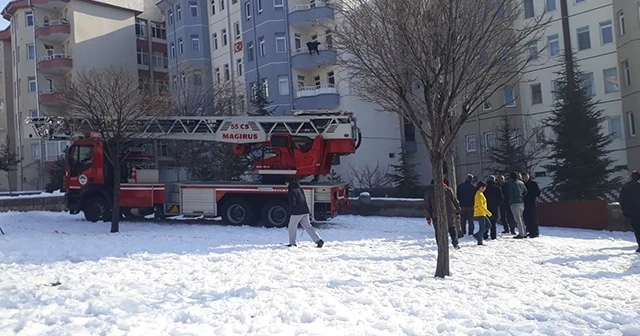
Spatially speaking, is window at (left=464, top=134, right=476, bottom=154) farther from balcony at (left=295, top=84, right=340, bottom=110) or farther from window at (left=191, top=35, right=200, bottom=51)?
window at (left=191, top=35, right=200, bottom=51)

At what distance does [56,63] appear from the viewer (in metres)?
49.7

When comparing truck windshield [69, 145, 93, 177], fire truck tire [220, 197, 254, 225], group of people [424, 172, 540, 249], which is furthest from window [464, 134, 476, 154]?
truck windshield [69, 145, 93, 177]

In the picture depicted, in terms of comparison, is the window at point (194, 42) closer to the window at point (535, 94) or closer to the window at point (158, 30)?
the window at point (158, 30)

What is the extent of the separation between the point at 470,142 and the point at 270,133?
23889 millimetres

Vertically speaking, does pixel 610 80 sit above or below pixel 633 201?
above

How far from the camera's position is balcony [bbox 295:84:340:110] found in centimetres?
3853

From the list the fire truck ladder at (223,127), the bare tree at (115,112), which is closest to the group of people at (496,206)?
the fire truck ladder at (223,127)

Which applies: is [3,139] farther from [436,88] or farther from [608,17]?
[436,88]

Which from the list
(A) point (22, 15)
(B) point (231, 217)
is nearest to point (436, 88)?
(B) point (231, 217)

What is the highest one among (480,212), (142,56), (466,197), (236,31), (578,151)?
(142,56)

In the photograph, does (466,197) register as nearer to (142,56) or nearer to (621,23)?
(621,23)

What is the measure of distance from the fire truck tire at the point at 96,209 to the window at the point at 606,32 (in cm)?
3013

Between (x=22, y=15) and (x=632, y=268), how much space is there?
5433 centimetres

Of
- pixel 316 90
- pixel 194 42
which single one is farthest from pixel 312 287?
pixel 194 42
